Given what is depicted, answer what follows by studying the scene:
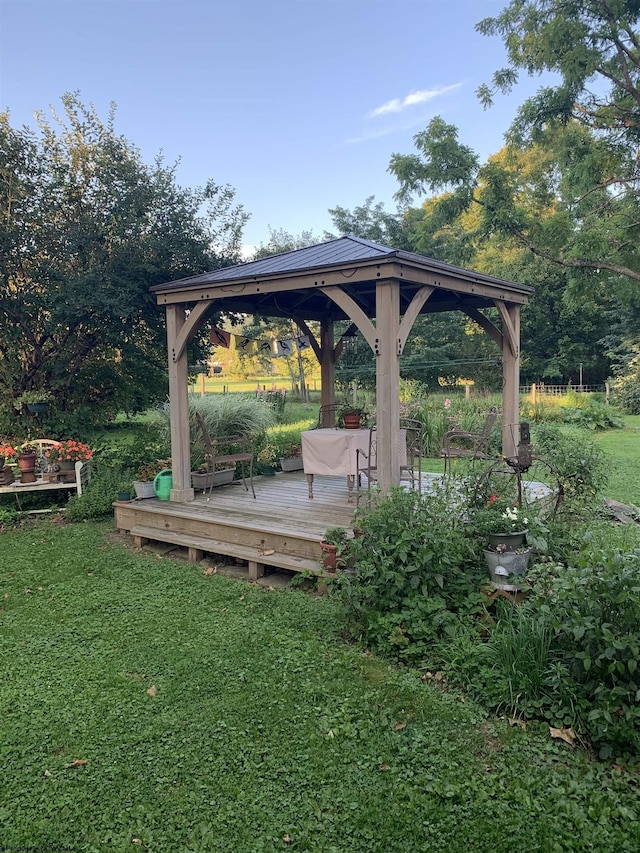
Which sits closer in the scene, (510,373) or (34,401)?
(510,373)

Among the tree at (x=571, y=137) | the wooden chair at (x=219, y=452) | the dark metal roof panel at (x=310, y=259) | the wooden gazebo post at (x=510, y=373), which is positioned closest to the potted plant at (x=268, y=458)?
the wooden chair at (x=219, y=452)

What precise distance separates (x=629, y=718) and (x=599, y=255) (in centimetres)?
1143

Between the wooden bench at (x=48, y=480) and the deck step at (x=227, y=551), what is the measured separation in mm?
1334

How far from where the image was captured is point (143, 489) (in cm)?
Answer: 591

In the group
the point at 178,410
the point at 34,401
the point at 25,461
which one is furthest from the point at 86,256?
the point at 178,410

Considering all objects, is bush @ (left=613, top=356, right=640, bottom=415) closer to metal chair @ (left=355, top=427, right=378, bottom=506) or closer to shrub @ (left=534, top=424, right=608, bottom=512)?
shrub @ (left=534, top=424, right=608, bottom=512)

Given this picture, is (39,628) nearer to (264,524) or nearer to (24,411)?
(264,524)

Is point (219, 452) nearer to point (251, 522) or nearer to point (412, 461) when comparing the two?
point (251, 522)

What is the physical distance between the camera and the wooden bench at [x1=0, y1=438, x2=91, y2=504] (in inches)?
241

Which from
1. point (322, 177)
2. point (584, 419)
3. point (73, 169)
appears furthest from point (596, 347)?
point (73, 169)

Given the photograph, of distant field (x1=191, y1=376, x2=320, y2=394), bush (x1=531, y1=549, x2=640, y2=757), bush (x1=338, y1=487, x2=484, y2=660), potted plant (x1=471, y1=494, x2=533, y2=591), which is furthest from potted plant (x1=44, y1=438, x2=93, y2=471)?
distant field (x1=191, y1=376, x2=320, y2=394)

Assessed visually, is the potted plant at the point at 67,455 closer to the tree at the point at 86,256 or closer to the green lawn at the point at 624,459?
the tree at the point at 86,256

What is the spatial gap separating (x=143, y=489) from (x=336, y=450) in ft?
6.84

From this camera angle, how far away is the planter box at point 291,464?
7.60 m
